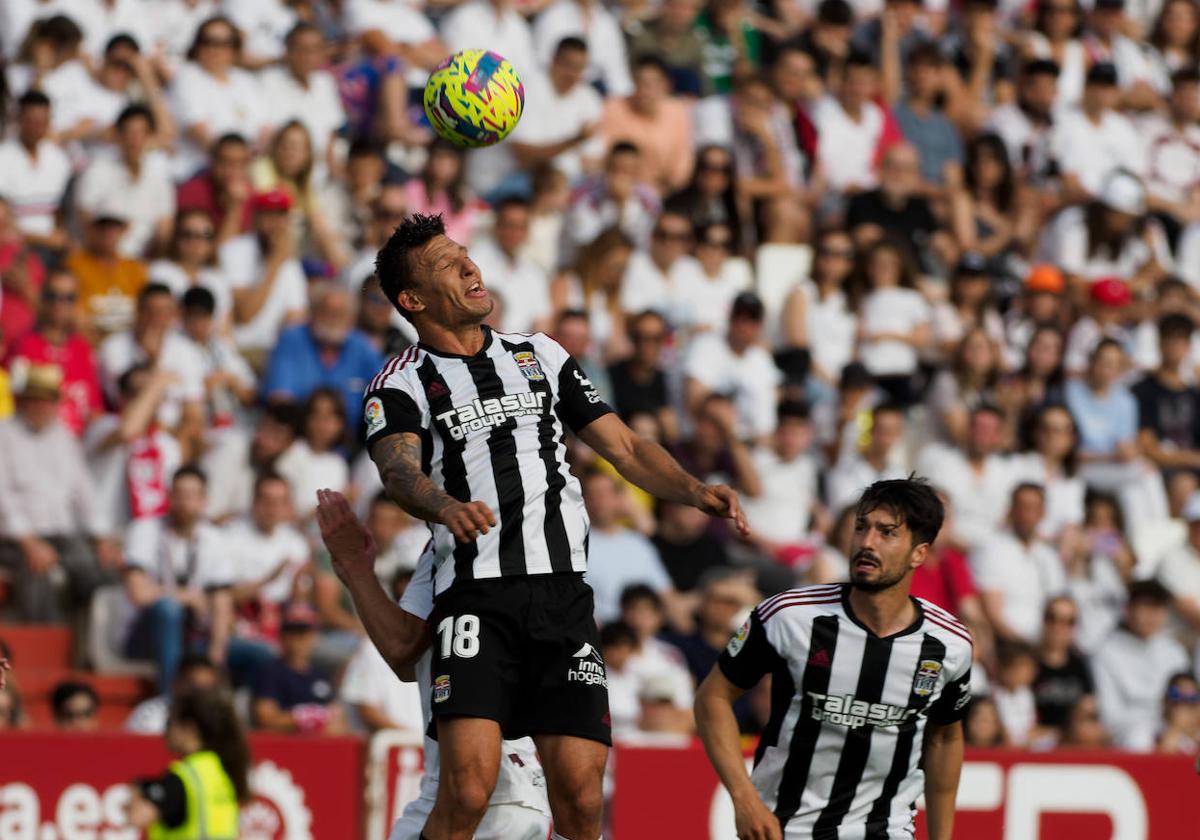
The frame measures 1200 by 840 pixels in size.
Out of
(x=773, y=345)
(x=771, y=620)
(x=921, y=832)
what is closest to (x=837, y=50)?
(x=773, y=345)

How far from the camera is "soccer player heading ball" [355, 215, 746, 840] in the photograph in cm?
709

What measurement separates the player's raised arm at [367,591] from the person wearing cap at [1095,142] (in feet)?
38.3

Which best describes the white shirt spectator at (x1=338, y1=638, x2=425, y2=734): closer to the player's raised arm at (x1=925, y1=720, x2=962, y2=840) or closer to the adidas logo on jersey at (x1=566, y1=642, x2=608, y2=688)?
the adidas logo on jersey at (x1=566, y1=642, x2=608, y2=688)

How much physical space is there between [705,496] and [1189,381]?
33.7 feet

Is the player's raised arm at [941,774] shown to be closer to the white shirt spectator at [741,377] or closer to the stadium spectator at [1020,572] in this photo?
the stadium spectator at [1020,572]

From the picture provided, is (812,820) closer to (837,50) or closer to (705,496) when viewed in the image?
(705,496)

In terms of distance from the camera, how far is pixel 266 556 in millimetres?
12969

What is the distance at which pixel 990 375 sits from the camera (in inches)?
615

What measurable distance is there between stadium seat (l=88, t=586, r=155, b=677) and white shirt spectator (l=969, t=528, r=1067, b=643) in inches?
222

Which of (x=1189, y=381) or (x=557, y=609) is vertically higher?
(x=1189, y=381)

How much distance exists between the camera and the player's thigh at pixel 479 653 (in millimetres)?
7074

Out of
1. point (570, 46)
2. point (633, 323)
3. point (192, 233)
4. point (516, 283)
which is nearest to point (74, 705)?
point (192, 233)

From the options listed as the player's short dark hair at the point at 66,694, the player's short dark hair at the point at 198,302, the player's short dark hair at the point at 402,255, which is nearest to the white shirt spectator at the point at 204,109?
the player's short dark hair at the point at 198,302

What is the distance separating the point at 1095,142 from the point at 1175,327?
275 centimetres
